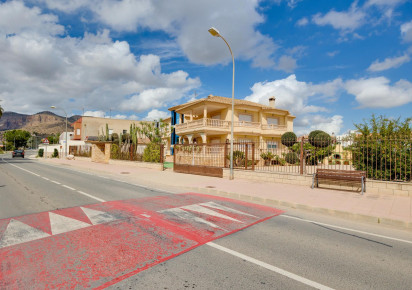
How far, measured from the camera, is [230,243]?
13.4 ft

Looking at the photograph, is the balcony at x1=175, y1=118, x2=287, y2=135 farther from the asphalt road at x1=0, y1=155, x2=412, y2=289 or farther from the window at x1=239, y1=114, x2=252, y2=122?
the asphalt road at x1=0, y1=155, x2=412, y2=289

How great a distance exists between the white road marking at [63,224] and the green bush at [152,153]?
14.4 m

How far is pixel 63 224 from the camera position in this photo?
491 centimetres

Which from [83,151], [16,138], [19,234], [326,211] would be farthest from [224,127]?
[16,138]

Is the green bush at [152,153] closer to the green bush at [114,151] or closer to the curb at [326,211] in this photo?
the green bush at [114,151]

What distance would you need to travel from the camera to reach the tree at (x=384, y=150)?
8805 mm

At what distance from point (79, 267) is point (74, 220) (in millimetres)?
2390

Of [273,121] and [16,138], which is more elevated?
[273,121]

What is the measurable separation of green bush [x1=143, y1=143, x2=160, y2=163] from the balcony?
21.8 feet

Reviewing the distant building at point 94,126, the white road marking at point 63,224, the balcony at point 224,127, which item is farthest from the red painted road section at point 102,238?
the distant building at point 94,126

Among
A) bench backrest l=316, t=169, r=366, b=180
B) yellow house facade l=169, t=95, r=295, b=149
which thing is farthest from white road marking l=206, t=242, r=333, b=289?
yellow house facade l=169, t=95, r=295, b=149

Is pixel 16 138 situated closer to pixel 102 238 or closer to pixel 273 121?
pixel 273 121

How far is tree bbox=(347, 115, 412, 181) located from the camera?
8.80m

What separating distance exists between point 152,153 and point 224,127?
9.37 meters
